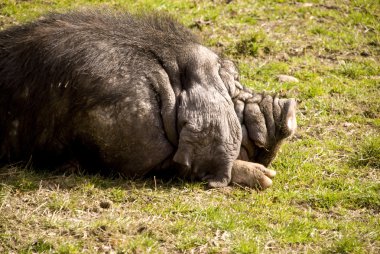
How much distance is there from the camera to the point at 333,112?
8.48 meters

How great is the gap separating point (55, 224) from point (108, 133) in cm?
112

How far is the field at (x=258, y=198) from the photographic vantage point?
5.27 meters

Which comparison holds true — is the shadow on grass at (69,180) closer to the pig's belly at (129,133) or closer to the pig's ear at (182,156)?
the pig's belly at (129,133)

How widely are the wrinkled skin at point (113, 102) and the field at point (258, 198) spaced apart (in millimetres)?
234

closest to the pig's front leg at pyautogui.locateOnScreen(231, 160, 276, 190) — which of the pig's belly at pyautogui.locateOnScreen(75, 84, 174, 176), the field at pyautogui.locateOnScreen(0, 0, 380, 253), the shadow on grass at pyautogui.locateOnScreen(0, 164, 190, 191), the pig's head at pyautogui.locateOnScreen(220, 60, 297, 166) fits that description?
the field at pyautogui.locateOnScreen(0, 0, 380, 253)

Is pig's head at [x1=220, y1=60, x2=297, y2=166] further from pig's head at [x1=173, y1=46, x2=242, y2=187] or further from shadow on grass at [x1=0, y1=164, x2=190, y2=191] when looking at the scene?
shadow on grass at [x1=0, y1=164, x2=190, y2=191]

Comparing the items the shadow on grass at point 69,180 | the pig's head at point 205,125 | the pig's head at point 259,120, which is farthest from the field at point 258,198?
the pig's head at point 259,120

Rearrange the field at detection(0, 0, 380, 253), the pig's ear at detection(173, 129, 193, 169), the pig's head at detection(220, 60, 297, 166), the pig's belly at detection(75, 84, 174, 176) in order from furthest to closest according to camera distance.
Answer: the pig's head at detection(220, 60, 297, 166), the pig's ear at detection(173, 129, 193, 169), the pig's belly at detection(75, 84, 174, 176), the field at detection(0, 0, 380, 253)

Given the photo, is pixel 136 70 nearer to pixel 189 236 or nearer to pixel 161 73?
pixel 161 73

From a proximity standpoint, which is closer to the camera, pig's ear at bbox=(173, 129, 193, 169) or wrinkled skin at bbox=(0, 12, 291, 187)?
wrinkled skin at bbox=(0, 12, 291, 187)

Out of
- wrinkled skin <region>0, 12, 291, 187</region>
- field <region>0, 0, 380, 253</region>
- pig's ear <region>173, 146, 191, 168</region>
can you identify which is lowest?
field <region>0, 0, 380, 253</region>

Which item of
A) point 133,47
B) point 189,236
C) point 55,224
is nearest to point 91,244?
point 55,224

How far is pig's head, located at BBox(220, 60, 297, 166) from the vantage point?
6.75m

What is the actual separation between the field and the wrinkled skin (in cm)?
23
